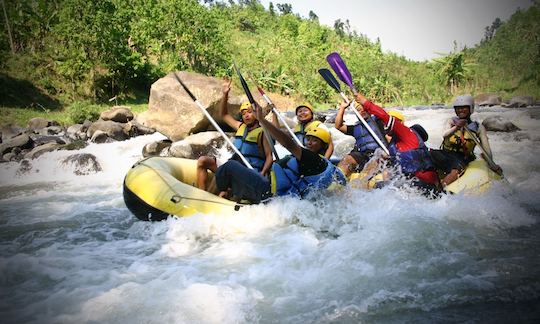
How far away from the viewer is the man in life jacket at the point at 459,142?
464 cm

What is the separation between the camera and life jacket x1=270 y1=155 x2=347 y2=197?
3768 mm

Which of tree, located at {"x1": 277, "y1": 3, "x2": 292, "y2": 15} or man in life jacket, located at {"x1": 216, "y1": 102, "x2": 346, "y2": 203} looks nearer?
man in life jacket, located at {"x1": 216, "y1": 102, "x2": 346, "y2": 203}

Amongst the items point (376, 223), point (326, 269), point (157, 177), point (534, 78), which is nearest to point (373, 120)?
point (376, 223)

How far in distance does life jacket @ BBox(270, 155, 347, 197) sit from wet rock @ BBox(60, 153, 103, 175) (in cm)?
594

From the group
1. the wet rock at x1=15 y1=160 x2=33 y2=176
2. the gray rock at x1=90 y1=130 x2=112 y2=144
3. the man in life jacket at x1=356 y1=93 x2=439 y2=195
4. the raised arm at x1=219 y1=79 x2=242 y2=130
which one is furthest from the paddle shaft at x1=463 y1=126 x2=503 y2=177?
the gray rock at x1=90 y1=130 x2=112 y2=144

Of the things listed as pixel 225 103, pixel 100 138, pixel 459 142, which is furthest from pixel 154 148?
pixel 459 142

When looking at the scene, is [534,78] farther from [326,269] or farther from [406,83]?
[326,269]

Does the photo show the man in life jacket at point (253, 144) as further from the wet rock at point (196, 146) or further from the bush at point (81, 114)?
the bush at point (81, 114)

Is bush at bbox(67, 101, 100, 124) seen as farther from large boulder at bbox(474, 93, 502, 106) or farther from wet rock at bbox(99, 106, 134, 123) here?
large boulder at bbox(474, 93, 502, 106)

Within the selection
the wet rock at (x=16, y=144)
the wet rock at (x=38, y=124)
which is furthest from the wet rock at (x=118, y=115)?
the wet rock at (x=16, y=144)

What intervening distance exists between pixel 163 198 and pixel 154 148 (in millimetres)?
5857

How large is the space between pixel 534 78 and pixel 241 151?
25.6m

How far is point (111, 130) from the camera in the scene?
1110 cm

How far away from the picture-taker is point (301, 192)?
387 centimetres
